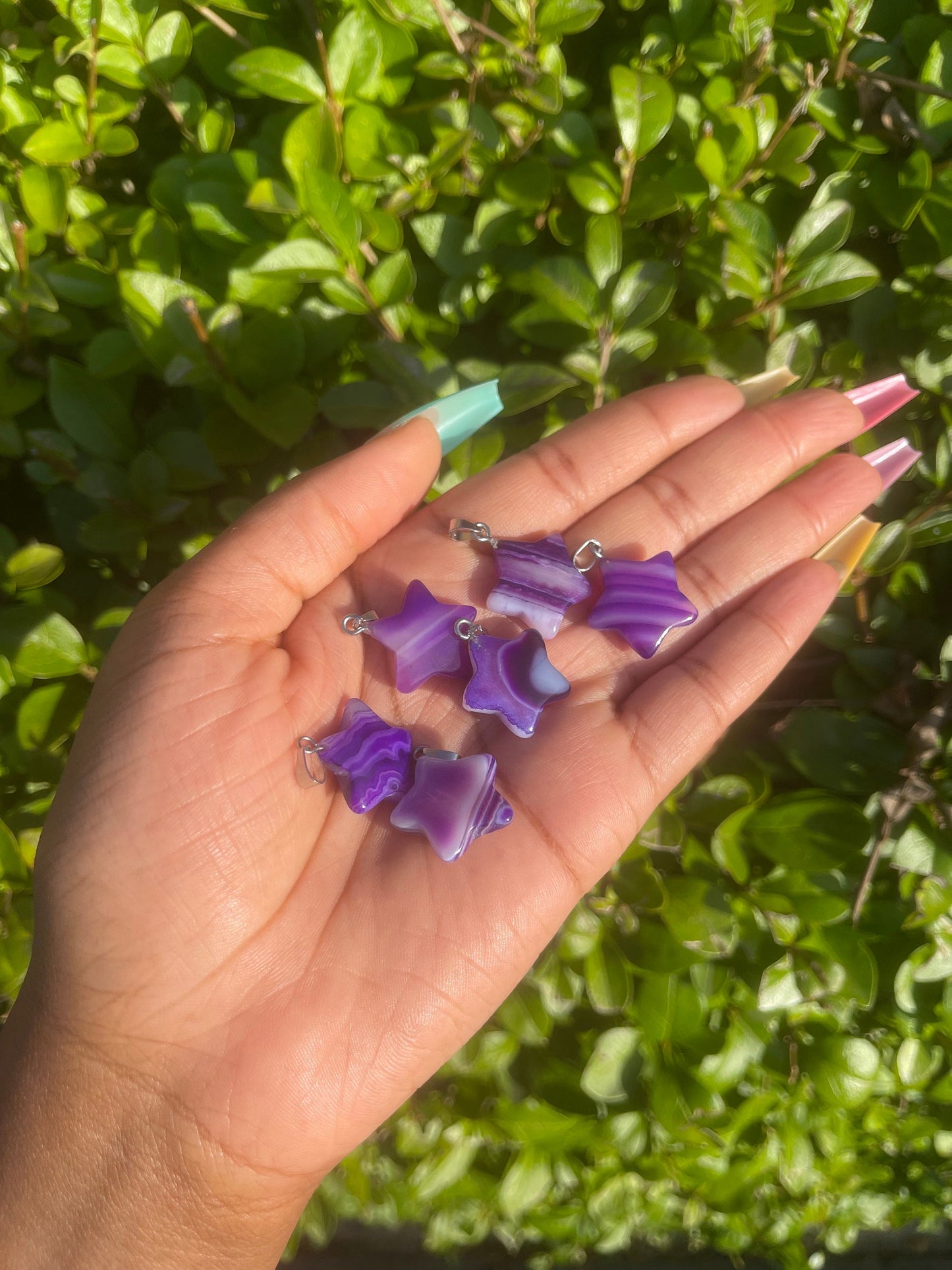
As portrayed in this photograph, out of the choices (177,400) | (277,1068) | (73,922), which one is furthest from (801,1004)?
(177,400)

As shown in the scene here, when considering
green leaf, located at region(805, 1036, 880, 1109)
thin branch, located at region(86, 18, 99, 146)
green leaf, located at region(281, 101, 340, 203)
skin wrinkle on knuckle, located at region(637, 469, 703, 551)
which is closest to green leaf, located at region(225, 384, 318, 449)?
green leaf, located at region(281, 101, 340, 203)

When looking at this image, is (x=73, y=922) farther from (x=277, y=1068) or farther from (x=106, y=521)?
(x=106, y=521)

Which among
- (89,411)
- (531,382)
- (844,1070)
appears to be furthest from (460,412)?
(844,1070)

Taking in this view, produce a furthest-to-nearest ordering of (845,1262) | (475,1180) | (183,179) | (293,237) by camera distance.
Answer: (845,1262) < (475,1180) < (183,179) < (293,237)

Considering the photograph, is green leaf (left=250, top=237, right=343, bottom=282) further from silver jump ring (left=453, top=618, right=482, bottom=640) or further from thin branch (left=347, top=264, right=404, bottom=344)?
silver jump ring (left=453, top=618, right=482, bottom=640)

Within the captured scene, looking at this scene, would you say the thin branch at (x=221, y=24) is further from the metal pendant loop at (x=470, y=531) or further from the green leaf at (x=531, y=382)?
the metal pendant loop at (x=470, y=531)

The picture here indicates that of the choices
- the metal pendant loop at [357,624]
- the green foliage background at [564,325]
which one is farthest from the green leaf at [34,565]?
the metal pendant loop at [357,624]
